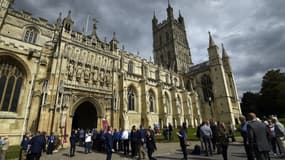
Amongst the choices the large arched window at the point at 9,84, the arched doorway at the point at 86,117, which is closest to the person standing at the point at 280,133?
the arched doorway at the point at 86,117

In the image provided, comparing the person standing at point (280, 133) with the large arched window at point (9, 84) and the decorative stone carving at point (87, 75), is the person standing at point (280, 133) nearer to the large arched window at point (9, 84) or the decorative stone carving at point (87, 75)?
the decorative stone carving at point (87, 75)

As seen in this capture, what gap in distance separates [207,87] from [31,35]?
39.2 metres

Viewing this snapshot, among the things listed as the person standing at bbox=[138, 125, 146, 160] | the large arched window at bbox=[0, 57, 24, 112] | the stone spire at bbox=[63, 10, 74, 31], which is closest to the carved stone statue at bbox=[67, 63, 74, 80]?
the large arched window at bbox=[0, 57, 24, 112]

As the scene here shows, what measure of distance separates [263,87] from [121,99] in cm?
3615

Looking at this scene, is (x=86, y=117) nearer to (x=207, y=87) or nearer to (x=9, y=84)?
(x=9, y=84)

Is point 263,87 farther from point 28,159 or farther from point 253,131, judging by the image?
point 28,159

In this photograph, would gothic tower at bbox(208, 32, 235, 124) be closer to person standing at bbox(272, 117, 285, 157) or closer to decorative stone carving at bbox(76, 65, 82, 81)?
person standing at bbox(272, 117, 285, 157)

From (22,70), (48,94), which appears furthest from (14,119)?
(22,70)

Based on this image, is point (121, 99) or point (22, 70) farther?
point (121, 99)

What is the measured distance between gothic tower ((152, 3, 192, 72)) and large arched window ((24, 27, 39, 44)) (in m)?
36.5

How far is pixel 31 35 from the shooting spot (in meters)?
22.7

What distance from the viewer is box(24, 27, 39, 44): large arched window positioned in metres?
22.0

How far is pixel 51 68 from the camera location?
17109 millimetres

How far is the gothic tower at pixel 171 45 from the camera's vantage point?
5006 centimetres
